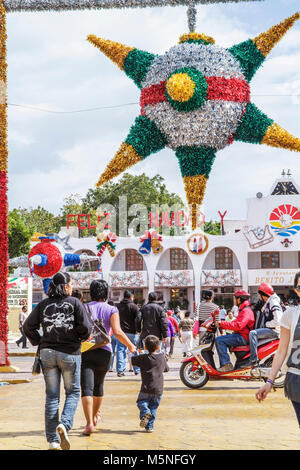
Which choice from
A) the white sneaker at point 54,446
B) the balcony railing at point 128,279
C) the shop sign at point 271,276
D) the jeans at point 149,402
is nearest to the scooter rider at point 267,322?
the jeans at point 149,402

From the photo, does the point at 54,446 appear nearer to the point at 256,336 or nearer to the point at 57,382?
the point at 57,382

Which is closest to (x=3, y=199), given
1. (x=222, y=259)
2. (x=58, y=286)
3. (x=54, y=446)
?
(x=58, y=286)

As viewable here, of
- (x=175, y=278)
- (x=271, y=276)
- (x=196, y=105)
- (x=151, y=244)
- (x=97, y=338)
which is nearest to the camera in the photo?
(x=97, y=338)

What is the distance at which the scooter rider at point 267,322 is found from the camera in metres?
9.30

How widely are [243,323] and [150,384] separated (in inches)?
140

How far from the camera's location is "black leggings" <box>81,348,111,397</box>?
5793 millimetres

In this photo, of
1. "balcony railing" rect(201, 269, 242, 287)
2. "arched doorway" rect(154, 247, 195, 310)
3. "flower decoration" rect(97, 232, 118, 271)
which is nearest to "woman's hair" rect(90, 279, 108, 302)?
"flower decoration" rect(97, 232, 118, 271)

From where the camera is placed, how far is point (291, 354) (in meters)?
3.83

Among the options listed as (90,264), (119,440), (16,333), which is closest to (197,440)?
(119,440)

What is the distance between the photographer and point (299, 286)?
401 cm

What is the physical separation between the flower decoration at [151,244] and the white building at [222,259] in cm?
31

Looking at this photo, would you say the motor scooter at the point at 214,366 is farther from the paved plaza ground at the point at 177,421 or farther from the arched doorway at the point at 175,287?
the arched doorway at the point at 175,287

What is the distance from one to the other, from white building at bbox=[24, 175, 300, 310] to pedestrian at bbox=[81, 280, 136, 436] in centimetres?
3210
